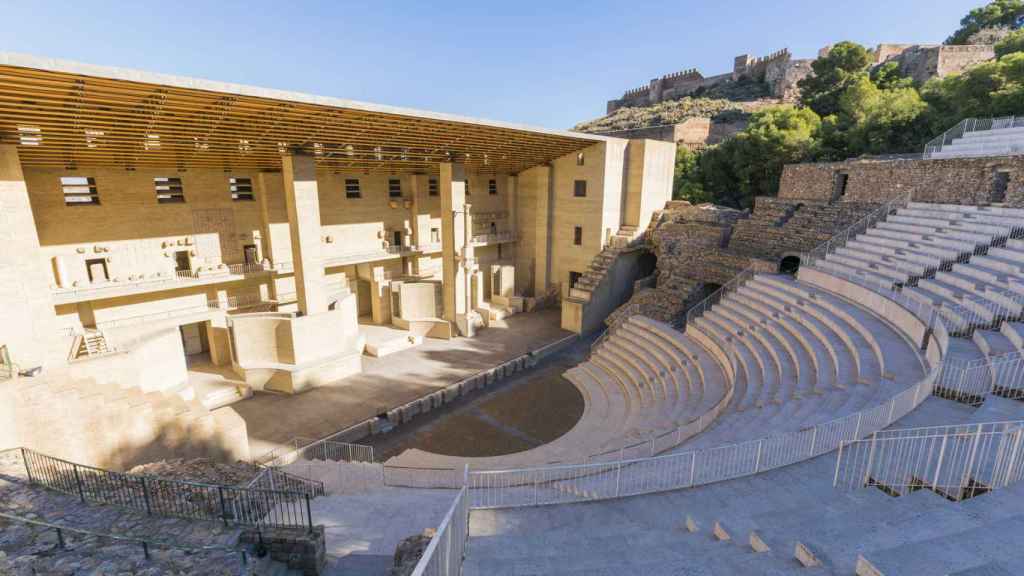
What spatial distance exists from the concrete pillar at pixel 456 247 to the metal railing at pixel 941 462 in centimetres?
1856

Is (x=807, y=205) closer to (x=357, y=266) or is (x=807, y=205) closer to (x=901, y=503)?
(x=901, y=503)

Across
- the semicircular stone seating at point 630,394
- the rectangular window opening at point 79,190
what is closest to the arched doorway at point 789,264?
the semicircular stone seating at point 630,394

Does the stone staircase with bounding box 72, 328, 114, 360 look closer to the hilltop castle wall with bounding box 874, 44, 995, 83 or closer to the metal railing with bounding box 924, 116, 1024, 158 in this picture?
the metal railing with bounding box 924, 116, 1024, 158

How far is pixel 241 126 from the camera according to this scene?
49.1ft

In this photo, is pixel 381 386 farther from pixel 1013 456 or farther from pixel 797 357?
pixel 1013 456

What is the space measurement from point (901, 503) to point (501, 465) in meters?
8.65

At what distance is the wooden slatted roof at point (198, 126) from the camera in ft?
35.3

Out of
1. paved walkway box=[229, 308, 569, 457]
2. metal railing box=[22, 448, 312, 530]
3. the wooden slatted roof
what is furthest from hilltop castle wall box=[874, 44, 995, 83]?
metal railing box=[22, 448, 312, 530]

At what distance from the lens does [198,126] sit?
47.4 ft

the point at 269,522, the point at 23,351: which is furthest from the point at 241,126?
the point at 269,522

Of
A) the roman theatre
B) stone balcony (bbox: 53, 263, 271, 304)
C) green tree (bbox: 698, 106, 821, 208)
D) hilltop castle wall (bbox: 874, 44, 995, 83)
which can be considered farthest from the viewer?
hilltop castle wall (bbox: 874, 44, 995, 83)

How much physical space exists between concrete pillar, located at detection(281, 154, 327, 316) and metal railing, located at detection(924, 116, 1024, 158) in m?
25.1

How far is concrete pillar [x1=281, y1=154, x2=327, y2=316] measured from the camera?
17.9 metres

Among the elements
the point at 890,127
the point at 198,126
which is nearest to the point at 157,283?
the point at 198,126
